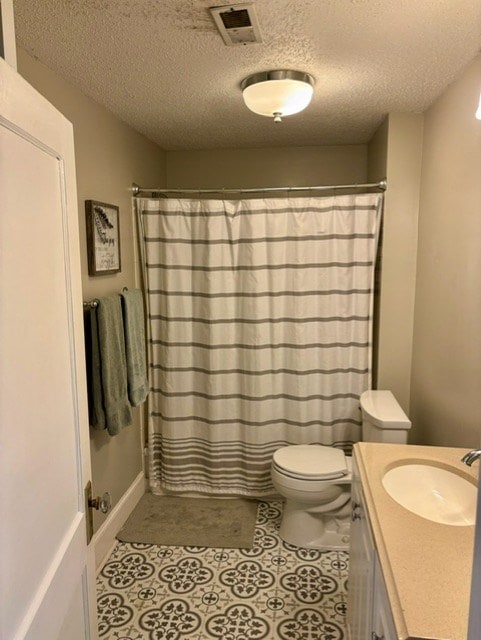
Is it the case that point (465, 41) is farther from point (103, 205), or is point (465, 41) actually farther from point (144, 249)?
point (144, 249)

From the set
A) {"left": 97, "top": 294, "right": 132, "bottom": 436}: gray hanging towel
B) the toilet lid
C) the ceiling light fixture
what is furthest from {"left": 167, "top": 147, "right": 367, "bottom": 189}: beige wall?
the toilet lid

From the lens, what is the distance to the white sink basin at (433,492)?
1.43 meters

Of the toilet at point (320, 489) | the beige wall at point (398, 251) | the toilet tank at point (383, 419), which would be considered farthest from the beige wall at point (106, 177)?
the beige wall at point (398, 251)

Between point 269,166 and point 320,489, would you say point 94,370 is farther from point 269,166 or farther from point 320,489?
point 269,166

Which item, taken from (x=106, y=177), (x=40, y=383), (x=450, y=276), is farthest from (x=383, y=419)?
(x=106, y=177)

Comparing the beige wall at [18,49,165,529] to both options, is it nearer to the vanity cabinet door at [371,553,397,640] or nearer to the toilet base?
the toilet base

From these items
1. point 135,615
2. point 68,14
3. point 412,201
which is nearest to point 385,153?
point 412,201

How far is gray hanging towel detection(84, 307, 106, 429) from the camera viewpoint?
2.14 m

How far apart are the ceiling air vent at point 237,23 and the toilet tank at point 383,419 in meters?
1.71

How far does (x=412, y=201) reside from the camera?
101 inches

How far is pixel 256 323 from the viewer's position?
8.98 ft

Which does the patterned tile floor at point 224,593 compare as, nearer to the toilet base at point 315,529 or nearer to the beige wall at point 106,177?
the toilet base at point 315,529

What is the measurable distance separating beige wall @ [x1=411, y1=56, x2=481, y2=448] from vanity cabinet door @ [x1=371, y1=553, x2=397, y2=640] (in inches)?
31.4

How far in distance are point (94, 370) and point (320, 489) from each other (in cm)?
130
